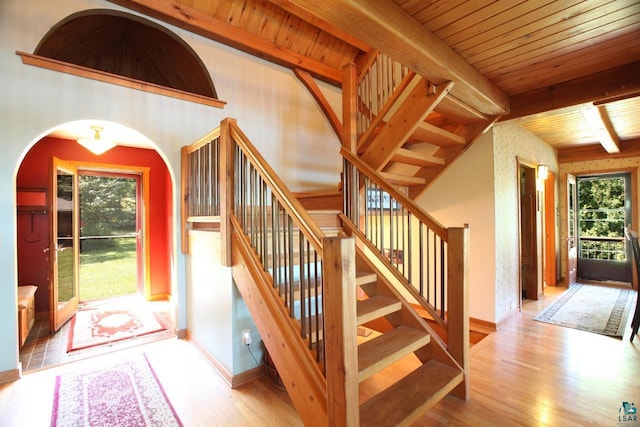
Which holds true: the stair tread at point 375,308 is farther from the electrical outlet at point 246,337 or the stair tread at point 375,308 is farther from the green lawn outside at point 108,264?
the green lawn outside at point 108,264

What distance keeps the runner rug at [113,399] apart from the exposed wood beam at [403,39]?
2.64 m

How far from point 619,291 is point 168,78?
7.84 m

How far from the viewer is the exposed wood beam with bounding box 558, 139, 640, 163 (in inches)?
197

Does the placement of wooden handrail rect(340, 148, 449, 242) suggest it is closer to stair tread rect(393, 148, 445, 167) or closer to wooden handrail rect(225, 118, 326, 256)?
stair tread rect(393, 148, 445, 167)

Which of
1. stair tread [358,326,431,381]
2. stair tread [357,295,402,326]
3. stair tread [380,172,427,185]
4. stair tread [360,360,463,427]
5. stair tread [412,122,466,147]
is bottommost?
stair tread [360,360,463,427]

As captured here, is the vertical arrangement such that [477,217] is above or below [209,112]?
below

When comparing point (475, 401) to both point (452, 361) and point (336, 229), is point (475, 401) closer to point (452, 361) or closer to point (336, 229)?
point (452, 361)

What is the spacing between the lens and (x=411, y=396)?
5.93 feet

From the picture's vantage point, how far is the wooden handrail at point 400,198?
2.25m

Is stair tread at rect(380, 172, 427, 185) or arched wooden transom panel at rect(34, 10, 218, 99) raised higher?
arched wooden transom panel at rect(34, 10, 218, 99)

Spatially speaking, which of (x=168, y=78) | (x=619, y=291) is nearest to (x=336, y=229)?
(x=168, y=78)

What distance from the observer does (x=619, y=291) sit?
16.1 ft

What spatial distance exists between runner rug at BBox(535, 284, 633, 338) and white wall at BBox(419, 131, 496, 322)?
890mm

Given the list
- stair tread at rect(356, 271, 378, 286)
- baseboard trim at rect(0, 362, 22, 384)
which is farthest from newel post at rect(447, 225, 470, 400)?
baseboard trim at rect(0, 362, 22, 384)
